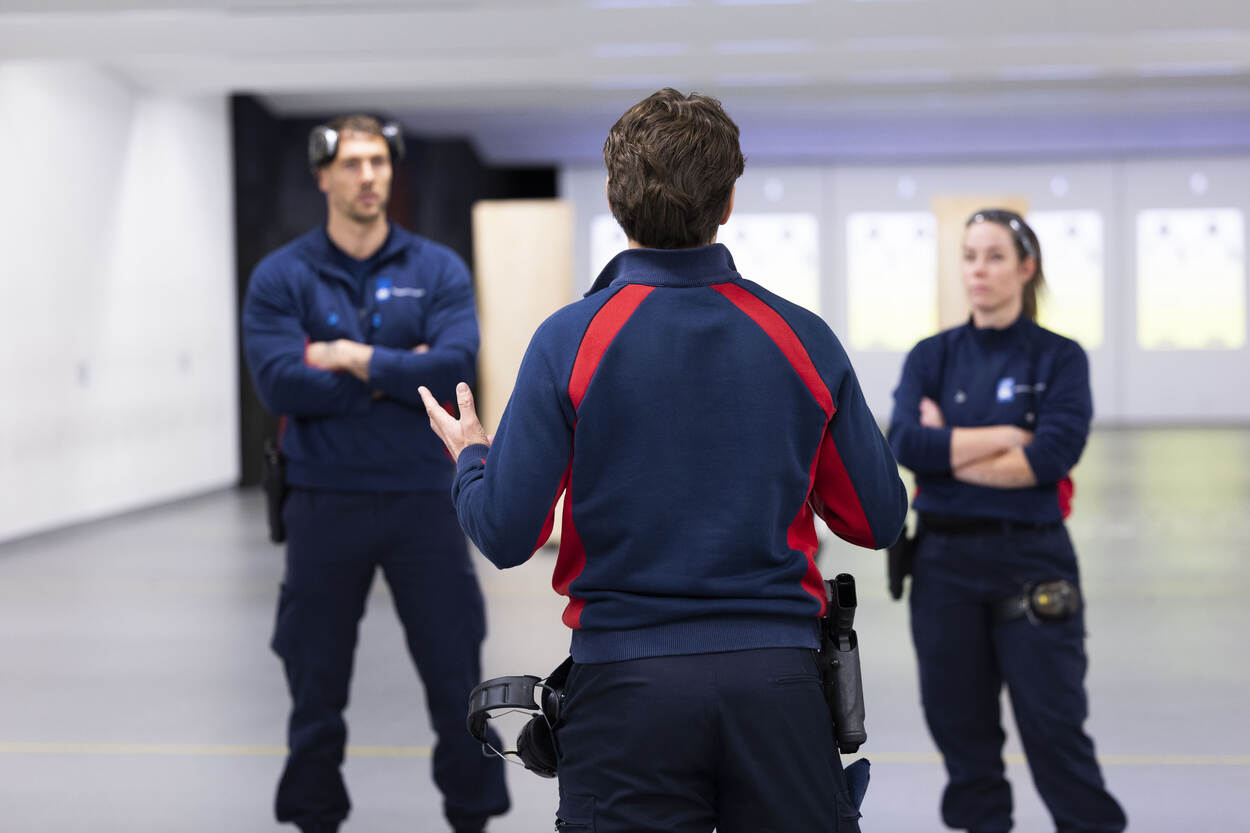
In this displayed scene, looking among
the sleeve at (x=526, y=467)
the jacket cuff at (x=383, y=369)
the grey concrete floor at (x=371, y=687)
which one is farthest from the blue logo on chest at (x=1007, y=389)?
the sleeve at (x=526, y=467)

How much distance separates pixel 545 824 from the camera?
357 cm

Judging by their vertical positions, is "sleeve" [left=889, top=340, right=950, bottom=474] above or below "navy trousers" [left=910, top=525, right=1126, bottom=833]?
above

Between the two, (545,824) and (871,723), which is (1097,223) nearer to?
(871,723)

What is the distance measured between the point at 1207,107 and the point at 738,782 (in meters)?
16.8

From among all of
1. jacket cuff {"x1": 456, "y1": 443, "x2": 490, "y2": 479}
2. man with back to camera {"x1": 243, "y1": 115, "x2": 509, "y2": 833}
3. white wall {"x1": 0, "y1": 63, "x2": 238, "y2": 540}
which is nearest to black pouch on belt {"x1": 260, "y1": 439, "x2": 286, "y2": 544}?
man with back to camera {"x1": 243, "y1": 115, "x2": 509, "y2": 833}

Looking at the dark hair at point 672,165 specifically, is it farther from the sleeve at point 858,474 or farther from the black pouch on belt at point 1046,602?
the black pouch on belt at point 1046,602

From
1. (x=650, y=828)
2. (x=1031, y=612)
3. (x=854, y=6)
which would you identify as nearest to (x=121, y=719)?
(x=1031, y=612)

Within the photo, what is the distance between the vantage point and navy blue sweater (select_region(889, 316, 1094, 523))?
3.18 m

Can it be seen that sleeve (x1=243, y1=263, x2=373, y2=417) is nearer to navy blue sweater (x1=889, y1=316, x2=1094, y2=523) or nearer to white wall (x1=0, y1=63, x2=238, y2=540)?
navy blue sweater (x1=889, y1=316, x2=1094, y2=523)

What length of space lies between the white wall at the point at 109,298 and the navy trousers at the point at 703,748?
28.0 ft

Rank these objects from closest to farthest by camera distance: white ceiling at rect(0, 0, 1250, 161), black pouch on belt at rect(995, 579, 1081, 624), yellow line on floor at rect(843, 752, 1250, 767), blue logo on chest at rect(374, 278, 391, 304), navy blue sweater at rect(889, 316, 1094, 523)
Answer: black pouch on belt at rect(995, 579, 1081, 624), navy blue sweater at rect(889, 316, 1094, 523), blue logo on chest at rect(374, 278, 391, 304), yellow line on floor at rect(843, 752, 1250, 767), white ceiling at rect(0, 0, 1250, 161)

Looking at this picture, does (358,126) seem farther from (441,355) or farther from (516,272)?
(516,272)

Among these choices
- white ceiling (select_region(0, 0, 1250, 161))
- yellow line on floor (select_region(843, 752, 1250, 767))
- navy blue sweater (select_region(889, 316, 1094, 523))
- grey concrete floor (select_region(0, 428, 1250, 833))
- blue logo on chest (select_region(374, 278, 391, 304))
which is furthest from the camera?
white ceiling (select_region(0, 0, 1250, 161))

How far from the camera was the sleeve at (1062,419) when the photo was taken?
3.13m
